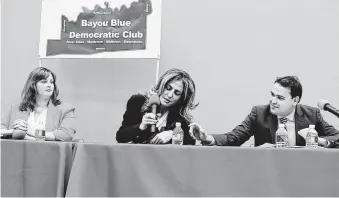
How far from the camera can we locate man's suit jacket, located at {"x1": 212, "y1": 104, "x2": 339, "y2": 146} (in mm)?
2186

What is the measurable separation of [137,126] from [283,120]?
789 mm

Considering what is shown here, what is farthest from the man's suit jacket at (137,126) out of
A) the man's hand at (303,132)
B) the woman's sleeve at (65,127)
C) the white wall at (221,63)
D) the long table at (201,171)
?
the white wall at (221,63)

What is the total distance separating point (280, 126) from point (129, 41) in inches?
51.1

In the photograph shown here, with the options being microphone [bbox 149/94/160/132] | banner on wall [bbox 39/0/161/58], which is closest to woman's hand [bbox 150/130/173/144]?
microphone [bbox 149/94/160/132]

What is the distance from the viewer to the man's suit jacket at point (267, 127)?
2.19 metres

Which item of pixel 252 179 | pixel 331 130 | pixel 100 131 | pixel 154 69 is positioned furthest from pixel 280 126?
pixel 100 131

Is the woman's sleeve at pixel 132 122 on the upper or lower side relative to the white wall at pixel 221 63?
lower

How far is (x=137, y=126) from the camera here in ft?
7.03

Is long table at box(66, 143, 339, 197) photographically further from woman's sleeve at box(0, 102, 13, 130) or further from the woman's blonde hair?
woman's sleeve at box(0, 102, 13, 130)

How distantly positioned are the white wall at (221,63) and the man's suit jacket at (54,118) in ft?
2.78

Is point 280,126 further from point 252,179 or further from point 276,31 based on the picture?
point 276,31

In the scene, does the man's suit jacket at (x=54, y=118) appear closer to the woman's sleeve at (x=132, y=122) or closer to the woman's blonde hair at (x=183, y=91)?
the woman's sleeve at (x=132, y=122)

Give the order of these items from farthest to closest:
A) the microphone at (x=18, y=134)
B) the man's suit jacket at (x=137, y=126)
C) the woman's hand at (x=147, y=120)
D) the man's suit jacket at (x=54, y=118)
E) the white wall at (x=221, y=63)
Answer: the white wall at (x=221, y=63) < the man's suit jacket at (x=54, y=118) < the man's suit jacket at (x=137, y=126) < the woman's hand at (x=147, y=120) < the microphone at (x=18, y=134)

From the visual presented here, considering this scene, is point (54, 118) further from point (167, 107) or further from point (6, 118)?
point (167, 107)
